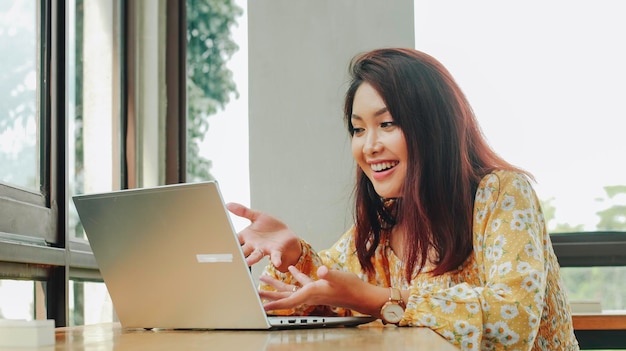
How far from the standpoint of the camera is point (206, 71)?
2.91 m

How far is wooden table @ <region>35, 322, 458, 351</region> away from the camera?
3.29 feet

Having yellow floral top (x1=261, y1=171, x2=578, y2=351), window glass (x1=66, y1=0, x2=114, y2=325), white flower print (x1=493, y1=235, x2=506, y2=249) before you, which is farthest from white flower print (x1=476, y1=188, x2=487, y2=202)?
window glass (x1=66, y1=0, x2=114, y2=325)

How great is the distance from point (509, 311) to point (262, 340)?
48cm

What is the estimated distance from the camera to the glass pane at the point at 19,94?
1.88m

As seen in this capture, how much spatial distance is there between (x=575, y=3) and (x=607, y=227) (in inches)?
30.3

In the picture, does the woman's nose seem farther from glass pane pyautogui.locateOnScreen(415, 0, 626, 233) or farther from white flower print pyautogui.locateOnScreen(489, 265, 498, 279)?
glass pane pyautogui.locateOnScreen(415, 0, 626, 233)

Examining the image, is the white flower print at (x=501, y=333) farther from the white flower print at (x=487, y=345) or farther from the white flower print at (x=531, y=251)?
the white flower print at (x=531, y=251)

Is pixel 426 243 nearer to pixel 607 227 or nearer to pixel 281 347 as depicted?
pixel 281 347

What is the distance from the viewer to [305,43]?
2619mm

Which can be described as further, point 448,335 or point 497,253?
point 497,253

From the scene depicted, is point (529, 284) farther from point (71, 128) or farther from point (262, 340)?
point (71, 128)

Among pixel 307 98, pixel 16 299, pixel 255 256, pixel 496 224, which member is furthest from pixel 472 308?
pixel 307 98

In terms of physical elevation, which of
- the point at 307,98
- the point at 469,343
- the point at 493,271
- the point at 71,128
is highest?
the point at 307,98

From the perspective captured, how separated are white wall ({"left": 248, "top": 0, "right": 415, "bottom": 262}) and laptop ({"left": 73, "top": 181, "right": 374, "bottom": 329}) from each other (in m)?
1.14
